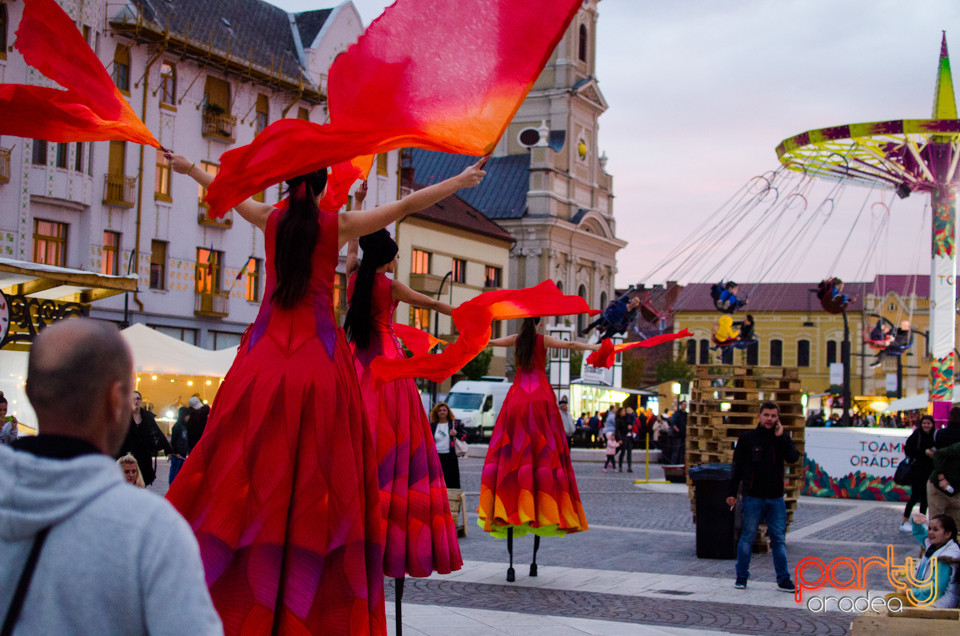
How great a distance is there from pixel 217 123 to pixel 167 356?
16.2 metres

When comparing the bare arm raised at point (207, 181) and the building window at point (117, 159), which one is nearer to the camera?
the bare arm raised at point (207, 181)

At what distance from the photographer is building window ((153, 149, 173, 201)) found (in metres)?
38.7

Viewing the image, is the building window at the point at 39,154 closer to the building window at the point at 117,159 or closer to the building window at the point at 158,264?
the building window at the point at 117,159

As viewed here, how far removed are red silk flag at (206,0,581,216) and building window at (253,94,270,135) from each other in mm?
39853

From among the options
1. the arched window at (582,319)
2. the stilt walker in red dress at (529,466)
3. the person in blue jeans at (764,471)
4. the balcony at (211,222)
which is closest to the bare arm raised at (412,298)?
the stilt walker in red dress at (529,466)

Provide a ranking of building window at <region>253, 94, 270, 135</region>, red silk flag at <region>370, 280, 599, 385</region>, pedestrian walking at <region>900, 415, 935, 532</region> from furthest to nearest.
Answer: building window at <region>253, 94, 270, 135</region>
pedestrian walking at <region>900, 415, 935, 532</region>
red silk flag at <region>370, 280, 599, 385</region>

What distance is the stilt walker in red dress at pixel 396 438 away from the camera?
640 centimetres

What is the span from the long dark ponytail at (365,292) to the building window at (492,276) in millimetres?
58196

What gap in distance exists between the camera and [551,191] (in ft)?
232

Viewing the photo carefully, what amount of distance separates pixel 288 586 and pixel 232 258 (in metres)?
38.7

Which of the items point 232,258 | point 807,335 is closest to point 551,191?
point 232,258

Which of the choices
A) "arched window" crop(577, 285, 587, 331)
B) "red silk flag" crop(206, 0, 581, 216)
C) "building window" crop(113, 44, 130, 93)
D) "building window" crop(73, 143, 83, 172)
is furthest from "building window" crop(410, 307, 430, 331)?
"red silk flag" crop(206, 0, 581, 216)

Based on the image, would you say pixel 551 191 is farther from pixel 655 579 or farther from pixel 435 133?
pixel 435 133

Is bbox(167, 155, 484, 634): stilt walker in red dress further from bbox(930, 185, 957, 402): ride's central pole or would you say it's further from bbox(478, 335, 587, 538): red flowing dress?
bbox(930, 185, 957, 402): ride's central pole
